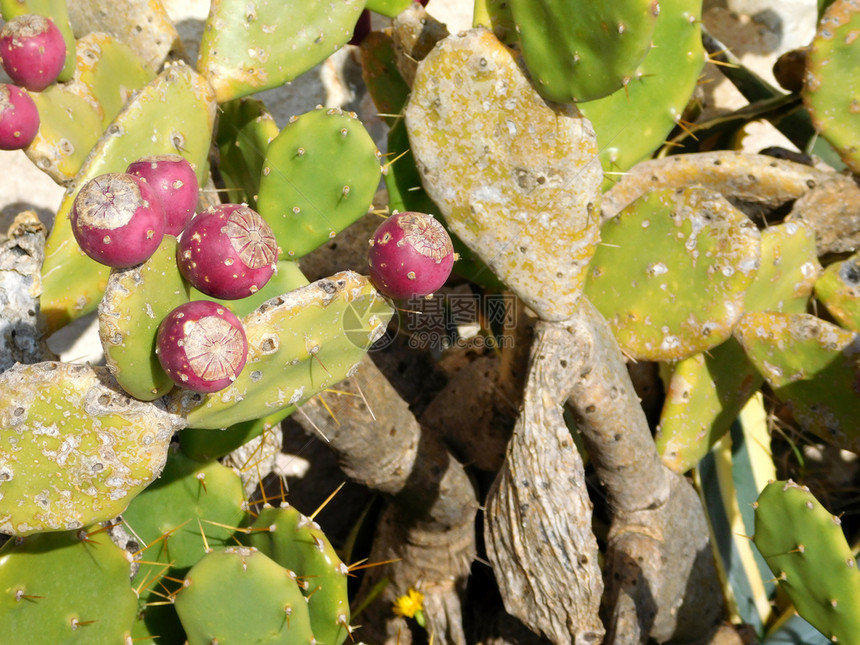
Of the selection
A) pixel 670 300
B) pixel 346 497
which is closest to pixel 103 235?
pixel 670 300

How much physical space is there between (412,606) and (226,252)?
110 cm

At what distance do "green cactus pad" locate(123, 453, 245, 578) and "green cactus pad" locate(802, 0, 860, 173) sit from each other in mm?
1438

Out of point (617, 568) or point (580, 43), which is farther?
point (617, 568)

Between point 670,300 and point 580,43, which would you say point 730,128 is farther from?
point 580,43

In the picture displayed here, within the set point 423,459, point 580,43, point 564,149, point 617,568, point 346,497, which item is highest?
point 580,43

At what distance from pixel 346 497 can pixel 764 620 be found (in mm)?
1065

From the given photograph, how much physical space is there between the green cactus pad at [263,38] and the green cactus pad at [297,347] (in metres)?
0.60

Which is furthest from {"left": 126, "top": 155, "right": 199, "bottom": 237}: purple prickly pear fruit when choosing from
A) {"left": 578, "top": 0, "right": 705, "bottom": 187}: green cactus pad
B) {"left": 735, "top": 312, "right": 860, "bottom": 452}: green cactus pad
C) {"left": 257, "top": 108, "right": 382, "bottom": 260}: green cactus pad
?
{"left": 735, "top": 312, "right": 860, "bottom": 452}: green cactus pad

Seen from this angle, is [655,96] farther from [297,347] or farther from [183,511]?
[183,511]

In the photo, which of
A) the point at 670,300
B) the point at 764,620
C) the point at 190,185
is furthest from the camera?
the point at 764,620

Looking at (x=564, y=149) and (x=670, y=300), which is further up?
(x=564, y=149)

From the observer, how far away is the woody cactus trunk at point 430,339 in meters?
0.97

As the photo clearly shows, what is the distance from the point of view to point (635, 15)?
1.09 metres

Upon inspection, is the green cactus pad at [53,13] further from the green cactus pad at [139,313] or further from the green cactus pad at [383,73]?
the green cactus pad at [139,313]
